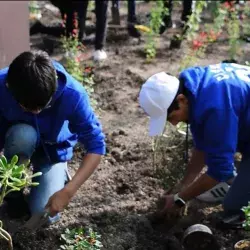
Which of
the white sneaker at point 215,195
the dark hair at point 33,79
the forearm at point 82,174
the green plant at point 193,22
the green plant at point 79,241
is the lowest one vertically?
the white sneaker at point 215,195

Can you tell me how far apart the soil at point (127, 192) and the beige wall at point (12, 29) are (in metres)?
0.75

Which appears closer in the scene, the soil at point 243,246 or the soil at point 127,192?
the soil at point 243,246

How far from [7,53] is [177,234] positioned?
1.95m

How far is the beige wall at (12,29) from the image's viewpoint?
13.3ft

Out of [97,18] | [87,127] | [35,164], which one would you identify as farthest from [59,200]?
[97,18]

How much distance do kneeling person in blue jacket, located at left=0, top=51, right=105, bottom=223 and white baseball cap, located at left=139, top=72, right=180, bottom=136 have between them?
317 millimetres

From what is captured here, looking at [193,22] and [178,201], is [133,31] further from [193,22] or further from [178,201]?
[178,201]

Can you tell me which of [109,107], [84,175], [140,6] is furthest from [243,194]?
[140,6]

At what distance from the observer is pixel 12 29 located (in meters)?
4.13

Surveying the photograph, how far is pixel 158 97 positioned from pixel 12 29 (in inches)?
77.8

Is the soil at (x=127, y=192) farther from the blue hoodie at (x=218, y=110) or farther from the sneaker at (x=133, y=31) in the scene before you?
the sneaker at (x=133, y=31)

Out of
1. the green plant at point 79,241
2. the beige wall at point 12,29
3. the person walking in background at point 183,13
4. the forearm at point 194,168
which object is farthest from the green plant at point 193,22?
the green plant at point 79,241

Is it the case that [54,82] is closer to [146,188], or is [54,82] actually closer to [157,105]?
[157,105]

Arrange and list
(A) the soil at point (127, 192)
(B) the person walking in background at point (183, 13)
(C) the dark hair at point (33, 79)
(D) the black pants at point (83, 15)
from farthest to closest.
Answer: (B) the person walking in background at point (183, 13)
(D) the black pants at point (83, 15)
(A) the soil at point (127, 192)
(C) the dark hair at point (33, 79)
